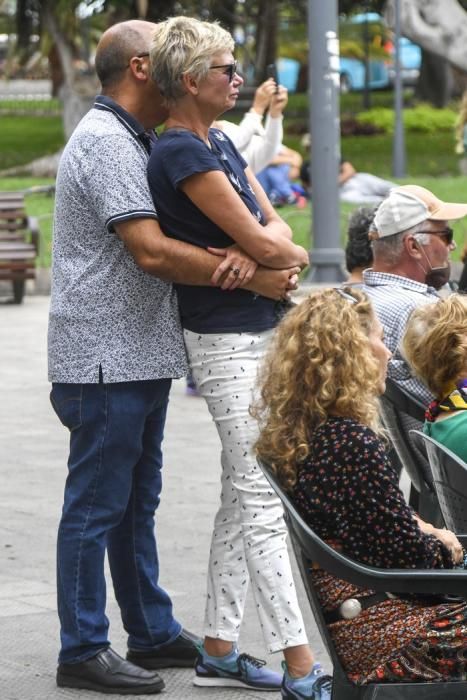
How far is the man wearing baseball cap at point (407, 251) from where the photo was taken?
17.0 feet

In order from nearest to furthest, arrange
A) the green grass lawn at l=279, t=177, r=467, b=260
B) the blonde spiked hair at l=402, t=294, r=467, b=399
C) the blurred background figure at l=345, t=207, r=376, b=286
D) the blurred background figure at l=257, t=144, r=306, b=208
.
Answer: the blonde spiked hair at l=402, t=294, r=467, b=399
the blurred background figure at l=345, t=207, r=376, b=286
the green grass lawn at l=279, t=177, r=467, b=260
the blurred background figure at l=257, t=144, r=306, b=208

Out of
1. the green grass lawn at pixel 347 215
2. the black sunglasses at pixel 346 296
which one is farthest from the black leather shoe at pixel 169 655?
the green grass lawn at pixel 347 215

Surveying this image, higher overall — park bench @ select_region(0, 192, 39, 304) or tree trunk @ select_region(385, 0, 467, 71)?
tree trunk @ select_region(385, 0, 467, 71)

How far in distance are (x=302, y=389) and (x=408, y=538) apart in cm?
43

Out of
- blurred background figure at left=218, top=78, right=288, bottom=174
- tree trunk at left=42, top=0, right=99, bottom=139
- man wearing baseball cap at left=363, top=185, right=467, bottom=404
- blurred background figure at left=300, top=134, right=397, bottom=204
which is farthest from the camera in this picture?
tree trunk at left=42, top=0, right=99, bottom=139

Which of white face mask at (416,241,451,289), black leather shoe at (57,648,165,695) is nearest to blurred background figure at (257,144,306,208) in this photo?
white face mask at (416,241,451,289)

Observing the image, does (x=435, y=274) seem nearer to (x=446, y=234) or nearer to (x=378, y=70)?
(x=446, y=234)

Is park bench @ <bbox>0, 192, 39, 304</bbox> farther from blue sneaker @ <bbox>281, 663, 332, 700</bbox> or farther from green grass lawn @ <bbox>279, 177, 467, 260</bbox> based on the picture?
blue sneaker @ <bbox>281, 663, 332, 700</bbox>

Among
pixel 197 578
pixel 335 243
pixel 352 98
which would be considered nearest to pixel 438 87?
pixel 352 98

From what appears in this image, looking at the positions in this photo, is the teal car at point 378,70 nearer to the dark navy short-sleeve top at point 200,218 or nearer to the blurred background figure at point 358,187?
the blurred background figure at point 358,187

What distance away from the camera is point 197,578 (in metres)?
5.64

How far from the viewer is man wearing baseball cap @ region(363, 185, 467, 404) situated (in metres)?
5.18

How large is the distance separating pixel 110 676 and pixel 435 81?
36820 millimetres

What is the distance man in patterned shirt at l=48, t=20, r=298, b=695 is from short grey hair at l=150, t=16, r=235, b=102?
0.50ft
